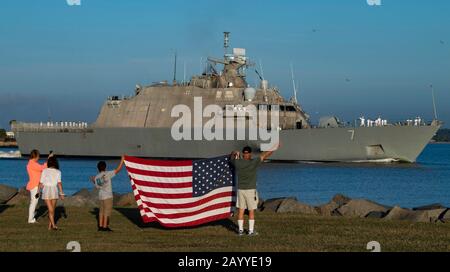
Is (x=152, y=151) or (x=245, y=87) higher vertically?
(x=245, y=87)

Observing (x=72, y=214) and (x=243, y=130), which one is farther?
(x=243, y=130)

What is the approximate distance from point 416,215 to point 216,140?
3447 centimetres

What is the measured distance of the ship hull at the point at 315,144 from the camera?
43.8 m

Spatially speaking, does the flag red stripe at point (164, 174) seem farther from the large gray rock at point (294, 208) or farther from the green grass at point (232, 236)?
the large gray rock at point (294, 208)

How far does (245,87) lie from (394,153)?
11.7m

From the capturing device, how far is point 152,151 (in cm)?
5284

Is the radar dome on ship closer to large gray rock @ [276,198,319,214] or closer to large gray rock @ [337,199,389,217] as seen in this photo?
large gray rock @ [337,199,389,217]

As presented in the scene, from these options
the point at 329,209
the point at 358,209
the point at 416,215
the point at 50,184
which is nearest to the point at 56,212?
the point at 50,184

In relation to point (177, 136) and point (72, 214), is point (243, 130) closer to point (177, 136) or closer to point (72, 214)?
point (177, 136)

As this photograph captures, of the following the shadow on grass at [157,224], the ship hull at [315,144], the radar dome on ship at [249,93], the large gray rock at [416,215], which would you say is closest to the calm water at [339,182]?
the ship hull at [315,144]

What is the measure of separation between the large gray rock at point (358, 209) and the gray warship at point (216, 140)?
26817 millimetres

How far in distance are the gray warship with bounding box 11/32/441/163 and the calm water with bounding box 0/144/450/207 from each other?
44.4 inches

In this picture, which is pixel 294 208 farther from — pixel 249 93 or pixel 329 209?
pixel 249 93

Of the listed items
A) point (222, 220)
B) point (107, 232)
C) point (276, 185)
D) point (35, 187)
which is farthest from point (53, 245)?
point (276, 185)
